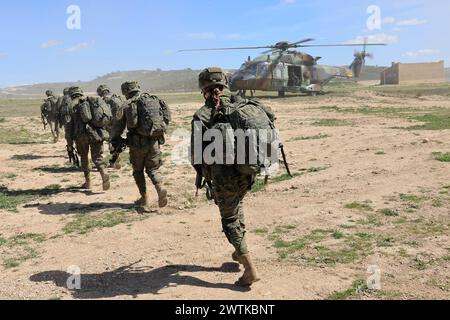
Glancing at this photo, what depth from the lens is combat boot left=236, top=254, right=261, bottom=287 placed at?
4.46m

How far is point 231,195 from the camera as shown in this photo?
4473 millimetres

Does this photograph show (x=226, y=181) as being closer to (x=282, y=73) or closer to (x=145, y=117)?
(x=145, y=117)

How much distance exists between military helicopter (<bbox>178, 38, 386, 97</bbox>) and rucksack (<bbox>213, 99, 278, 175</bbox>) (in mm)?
21709

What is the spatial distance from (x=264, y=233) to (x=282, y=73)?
24.8m

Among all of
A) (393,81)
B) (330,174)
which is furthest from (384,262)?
(393,81)

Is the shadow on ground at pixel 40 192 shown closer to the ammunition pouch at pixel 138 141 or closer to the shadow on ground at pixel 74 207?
the shadow on ground at pixel 74 207

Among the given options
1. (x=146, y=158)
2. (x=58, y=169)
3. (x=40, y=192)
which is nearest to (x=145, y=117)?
(x=146, y=158)

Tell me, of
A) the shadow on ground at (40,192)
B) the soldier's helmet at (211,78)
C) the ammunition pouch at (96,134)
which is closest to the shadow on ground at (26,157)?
the shadow on ground at (40,192)

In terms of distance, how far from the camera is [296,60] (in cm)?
3092

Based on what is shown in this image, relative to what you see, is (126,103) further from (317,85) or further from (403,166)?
(317,85)

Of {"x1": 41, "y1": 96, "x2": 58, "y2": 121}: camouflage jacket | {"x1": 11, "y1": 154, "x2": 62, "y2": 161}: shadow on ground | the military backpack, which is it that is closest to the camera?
the military backpack

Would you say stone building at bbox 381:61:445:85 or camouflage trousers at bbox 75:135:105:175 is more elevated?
stone building at bbox 381:61:445:85

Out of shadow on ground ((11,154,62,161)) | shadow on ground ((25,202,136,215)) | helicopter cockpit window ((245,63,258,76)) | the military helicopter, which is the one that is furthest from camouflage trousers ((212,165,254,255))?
helicopter cockpit window ((245,63,258,76))

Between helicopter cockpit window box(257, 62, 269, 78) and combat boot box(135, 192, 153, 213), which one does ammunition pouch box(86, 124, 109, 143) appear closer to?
combat boot box(135, 192, 153, 213)
